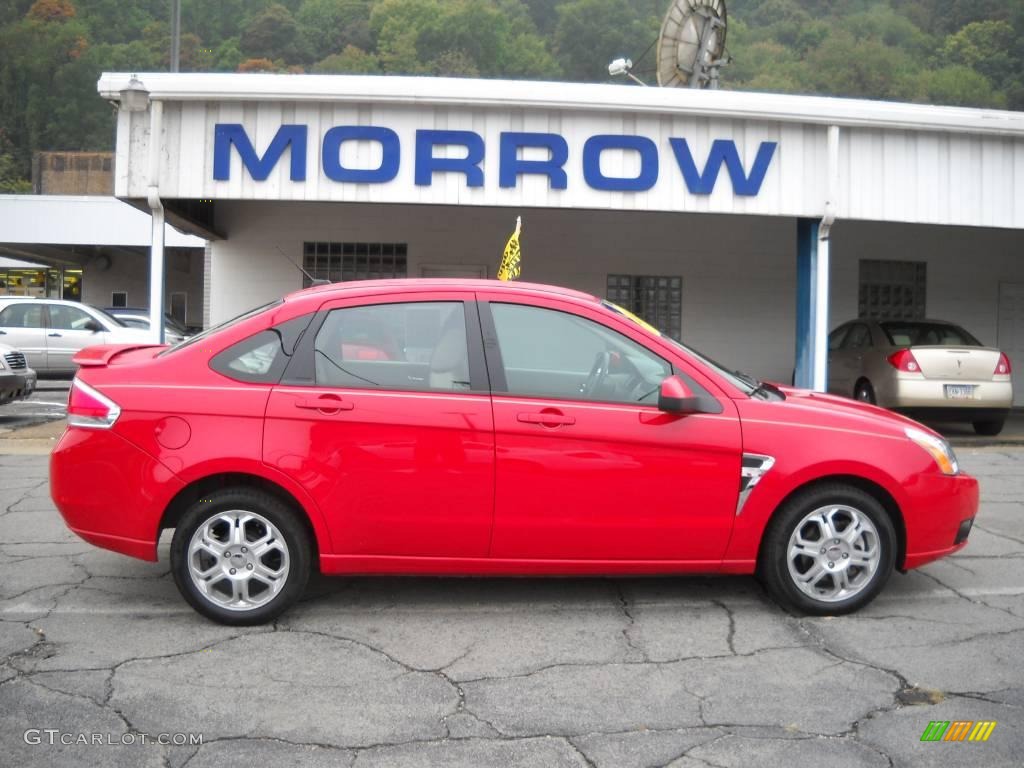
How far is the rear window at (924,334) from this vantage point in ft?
39.7

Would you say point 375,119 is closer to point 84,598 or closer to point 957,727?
point 84,598

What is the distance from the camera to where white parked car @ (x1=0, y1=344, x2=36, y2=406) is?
1186 centimetres

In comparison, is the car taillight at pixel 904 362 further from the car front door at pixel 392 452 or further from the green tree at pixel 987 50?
the green tree at pixel 987 50

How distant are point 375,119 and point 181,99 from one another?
87.4 inches

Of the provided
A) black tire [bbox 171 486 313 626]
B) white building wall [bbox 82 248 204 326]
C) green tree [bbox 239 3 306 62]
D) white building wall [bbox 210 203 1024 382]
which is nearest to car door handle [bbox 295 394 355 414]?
black tire [bbox 171 486 313 626]

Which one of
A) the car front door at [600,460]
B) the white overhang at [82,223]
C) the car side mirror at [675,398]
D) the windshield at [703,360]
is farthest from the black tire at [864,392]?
the white overhang at [82,223]

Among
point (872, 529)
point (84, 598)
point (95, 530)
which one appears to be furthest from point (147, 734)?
point (872, 529)

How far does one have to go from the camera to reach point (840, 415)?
4.66 metres

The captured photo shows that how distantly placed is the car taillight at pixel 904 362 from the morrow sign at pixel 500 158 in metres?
2.64

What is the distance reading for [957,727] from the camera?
136 inches

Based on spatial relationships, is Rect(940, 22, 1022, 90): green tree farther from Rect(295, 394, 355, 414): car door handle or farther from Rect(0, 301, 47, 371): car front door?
Rect(295, 394, 355, 414): car door handle

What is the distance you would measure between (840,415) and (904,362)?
7.48 meters

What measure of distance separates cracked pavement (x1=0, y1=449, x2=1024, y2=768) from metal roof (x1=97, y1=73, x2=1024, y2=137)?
23.0ft

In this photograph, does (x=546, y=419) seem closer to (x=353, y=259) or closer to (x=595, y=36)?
(x=353, y=259)
